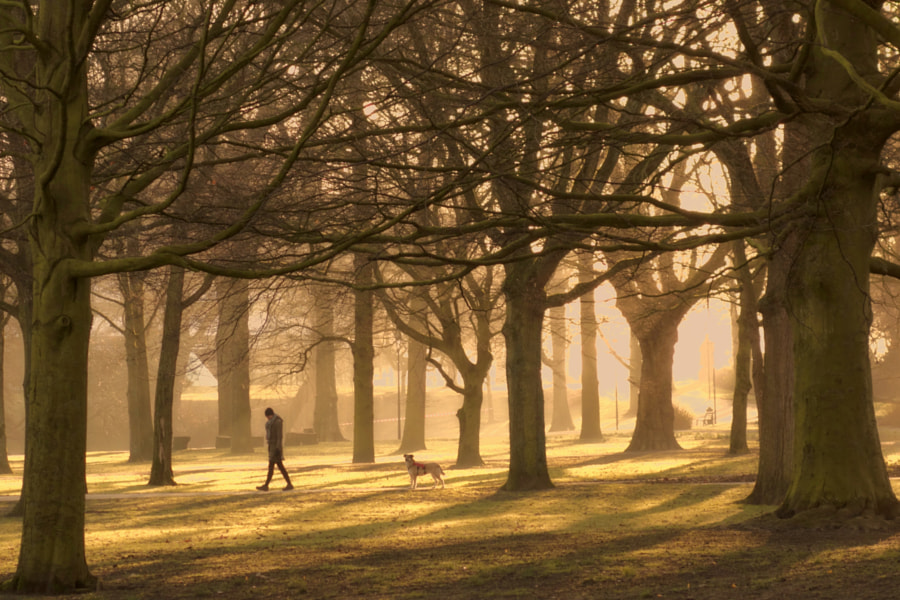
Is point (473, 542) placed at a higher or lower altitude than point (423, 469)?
lower

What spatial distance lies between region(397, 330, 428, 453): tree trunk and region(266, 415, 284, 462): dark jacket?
1666cm

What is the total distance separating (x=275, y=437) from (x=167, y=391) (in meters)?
3.52

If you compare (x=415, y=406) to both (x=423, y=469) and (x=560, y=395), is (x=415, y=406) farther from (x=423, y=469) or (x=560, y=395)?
(x=560, y=395)

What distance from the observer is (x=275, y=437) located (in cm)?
2155

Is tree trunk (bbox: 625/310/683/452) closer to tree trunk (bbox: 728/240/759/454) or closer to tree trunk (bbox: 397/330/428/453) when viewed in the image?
tree trunk (bbox: 728/240/759/454)

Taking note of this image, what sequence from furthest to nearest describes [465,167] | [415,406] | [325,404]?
[325,404]
[415,406]
[465,167]

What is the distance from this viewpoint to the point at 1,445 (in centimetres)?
3216

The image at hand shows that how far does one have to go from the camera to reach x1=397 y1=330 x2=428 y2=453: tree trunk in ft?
128

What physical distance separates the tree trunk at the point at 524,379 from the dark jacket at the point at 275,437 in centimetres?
481

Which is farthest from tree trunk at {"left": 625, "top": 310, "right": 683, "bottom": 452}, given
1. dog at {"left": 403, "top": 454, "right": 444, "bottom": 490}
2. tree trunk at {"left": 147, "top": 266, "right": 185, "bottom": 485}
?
tree trunk at {"left": 147, "top": 266, "right": 185, "bottom": 485}

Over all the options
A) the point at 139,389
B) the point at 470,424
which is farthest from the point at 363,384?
the point at 139,389

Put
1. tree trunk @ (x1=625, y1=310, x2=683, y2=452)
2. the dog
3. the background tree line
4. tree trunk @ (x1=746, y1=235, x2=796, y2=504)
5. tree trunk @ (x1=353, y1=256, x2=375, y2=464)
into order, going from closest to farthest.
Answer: the background tree line, tree trunk @ (x1=746, y1=235, x2=796, y2=504), the dog, tree trunk @ (x1=353, y1=256, x2=375, y2=464), tree trunk @ (x1=625, y1=310, x2=683, y2=452)

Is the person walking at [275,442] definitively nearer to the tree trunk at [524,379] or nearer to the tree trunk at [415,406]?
the tree trunk at [524,379]

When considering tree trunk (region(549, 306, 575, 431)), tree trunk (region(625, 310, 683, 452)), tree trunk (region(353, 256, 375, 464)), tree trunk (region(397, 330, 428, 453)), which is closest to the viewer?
tree trunk (region(353, 256, 375, 464))
